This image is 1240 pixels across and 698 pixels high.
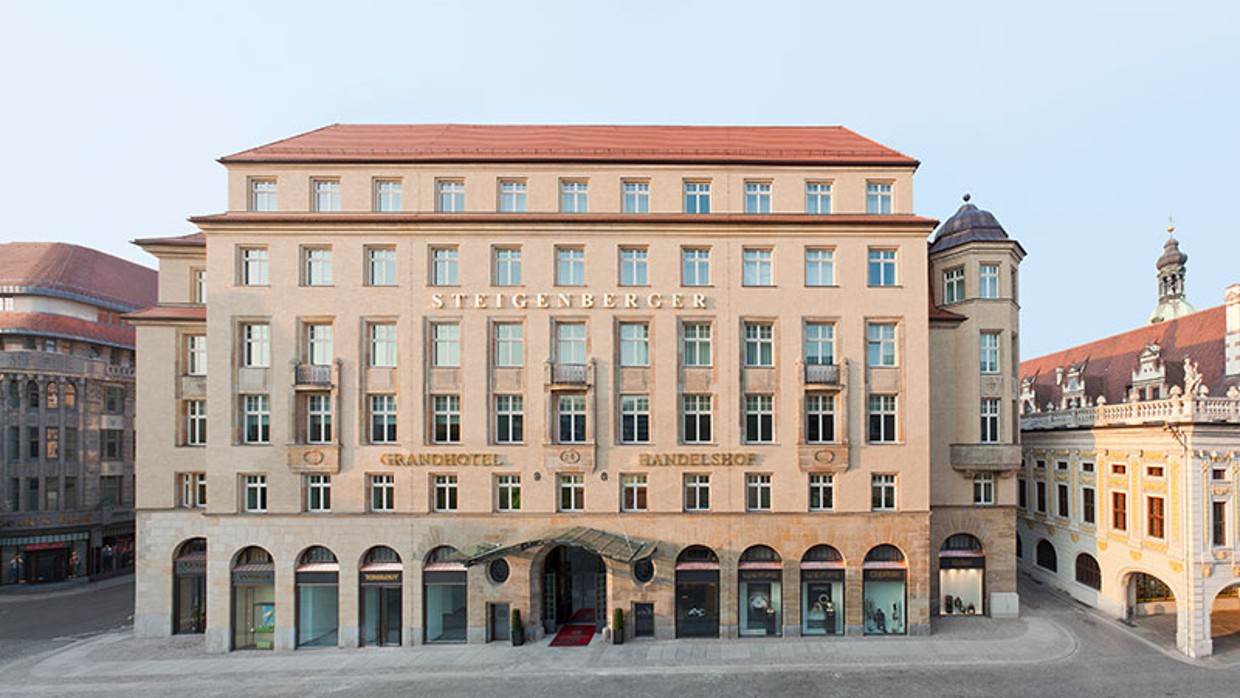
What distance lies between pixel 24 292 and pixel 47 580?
19.2m

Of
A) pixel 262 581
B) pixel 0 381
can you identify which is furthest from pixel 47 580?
pixel 262 581

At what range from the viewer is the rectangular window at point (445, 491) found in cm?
2858

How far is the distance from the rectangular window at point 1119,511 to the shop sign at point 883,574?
12064mm

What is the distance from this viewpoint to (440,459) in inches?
1113

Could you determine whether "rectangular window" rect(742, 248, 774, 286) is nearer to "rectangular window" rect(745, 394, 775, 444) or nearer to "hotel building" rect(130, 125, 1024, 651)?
"hotel building" rect(130, 125, 1024, 651)

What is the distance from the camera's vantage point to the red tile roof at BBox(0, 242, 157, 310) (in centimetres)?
4278

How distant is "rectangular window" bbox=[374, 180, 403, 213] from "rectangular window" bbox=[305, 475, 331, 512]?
12753mm

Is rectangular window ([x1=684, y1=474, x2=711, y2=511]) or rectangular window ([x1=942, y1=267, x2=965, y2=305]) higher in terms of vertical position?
rectangular window ([x1=942, y1=267, x2=965, y2=305])

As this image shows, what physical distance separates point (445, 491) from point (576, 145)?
58.1 ft

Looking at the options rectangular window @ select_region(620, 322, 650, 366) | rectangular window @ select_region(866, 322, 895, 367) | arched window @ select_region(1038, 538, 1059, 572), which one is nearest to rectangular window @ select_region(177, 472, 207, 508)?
rectangular window @ select_region(620, 322, 650, 366)

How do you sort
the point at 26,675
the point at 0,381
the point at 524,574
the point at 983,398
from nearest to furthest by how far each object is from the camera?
the point at 26,675
the point at 524,574
the point at 983,398
the point at 0,381

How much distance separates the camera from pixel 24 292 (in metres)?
41.8

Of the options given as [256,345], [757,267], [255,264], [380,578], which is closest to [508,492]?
[380,578]

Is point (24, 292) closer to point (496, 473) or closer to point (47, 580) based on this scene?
point (47, 580)
